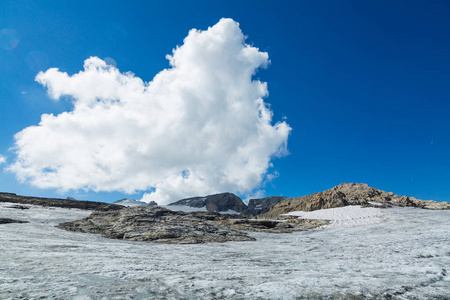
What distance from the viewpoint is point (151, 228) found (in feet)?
65.9


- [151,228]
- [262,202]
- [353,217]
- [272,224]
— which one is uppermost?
[262,202]

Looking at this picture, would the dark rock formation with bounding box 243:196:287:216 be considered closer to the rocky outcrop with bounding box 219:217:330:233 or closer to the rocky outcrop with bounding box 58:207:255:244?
the rocky outcrop with bounding box 219:217:330:233

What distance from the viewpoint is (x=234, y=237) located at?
20344mm

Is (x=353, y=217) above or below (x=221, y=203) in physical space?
below

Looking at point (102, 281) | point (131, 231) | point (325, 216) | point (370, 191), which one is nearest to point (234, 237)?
point (131, 231)

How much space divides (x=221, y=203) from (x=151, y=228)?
287 feet

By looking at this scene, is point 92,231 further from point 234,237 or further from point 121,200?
point 121,200

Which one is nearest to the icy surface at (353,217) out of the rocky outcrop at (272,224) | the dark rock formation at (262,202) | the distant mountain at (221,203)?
the rocky outcrop at (272,224)

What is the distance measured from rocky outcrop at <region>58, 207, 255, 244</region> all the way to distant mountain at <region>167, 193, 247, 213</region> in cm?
8026

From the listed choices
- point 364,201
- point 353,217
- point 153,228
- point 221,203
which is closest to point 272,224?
point 353,217

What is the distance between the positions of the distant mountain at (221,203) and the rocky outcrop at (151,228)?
80.3 meters

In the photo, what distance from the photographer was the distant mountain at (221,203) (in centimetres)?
10500

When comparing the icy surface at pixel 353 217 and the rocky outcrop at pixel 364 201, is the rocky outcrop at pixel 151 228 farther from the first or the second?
the rocky outcrop at pixel 364 201

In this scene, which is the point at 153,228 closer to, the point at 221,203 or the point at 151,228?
the point at 151,228
